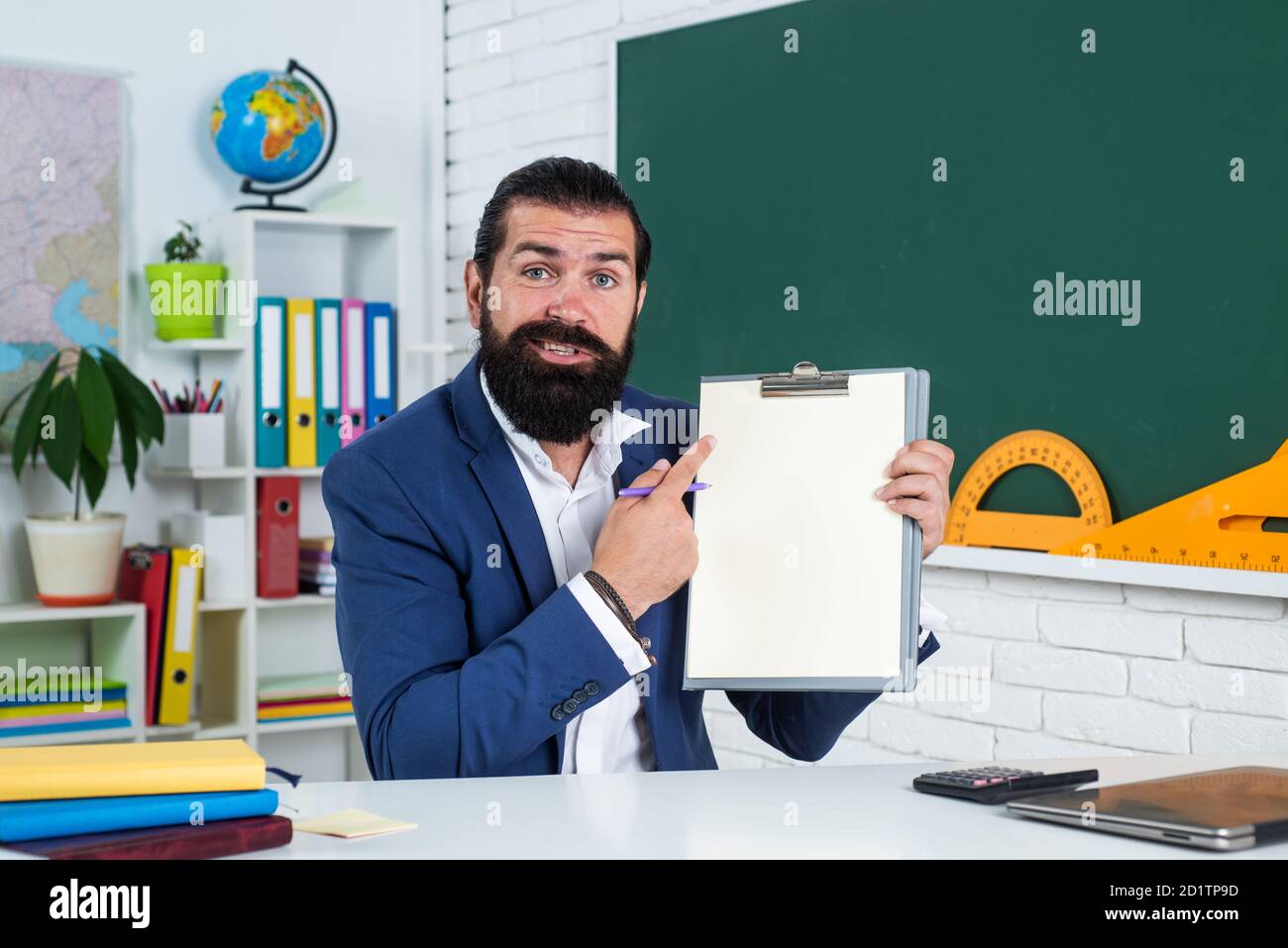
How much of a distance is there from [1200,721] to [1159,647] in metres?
0.13

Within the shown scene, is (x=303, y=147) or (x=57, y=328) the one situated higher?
(x=303, y=147)

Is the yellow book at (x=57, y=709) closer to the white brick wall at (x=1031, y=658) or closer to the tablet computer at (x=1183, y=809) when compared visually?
the white brick wall at (x=1031, y=658)

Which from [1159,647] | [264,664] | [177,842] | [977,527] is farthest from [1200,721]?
[264,664]

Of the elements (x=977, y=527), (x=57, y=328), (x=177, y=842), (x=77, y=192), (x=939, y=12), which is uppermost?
(x=939, y=12)

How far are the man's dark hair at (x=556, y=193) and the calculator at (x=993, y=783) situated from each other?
2.58 ft

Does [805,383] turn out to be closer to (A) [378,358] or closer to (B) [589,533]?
(B) [589,533]

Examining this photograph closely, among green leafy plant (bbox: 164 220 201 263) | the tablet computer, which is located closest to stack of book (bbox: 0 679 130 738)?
green leafy plant (bbox: 164 220 201 263)

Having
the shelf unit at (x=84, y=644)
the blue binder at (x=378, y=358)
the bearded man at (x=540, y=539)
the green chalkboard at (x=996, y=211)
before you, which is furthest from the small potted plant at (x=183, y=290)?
the bearded man at (x=540, y=539)

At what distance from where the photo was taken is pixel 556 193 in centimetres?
171

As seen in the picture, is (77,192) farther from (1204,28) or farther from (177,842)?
(177,842)

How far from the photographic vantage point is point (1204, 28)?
7.29 ft

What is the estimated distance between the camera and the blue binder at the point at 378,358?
3.54m

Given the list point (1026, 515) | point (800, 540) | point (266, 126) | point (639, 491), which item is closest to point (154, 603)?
point (266, 126)
